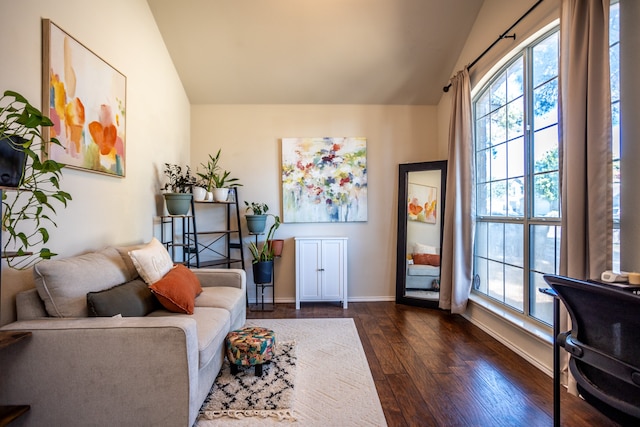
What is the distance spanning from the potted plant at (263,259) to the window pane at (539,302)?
252 cm

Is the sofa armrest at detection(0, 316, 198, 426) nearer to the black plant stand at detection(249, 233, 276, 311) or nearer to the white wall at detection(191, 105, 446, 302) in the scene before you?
the black plant stand at detection(249, 233, 276, 311)

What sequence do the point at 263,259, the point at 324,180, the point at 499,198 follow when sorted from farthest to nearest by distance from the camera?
the point at 324,180 → the point at 263,259 → the point at 499,198

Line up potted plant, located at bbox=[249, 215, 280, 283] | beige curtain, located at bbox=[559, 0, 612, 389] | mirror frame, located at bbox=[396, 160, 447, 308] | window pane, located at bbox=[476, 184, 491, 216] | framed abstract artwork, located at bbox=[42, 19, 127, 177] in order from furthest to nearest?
1. mirror frame, located at bbox=[396, 160, 447, 308]
2. potted plant, located at bbox=[249, 215, 280, 283]
3. window pane, located at bbox=[476, 184, 491, 216]
4. framed abstract artwork, located at bbox=[42, 19, 127, 177]
5. beige curtain, located at bbox=[559, 0, 612, 389]

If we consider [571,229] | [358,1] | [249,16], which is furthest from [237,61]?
[571,229]

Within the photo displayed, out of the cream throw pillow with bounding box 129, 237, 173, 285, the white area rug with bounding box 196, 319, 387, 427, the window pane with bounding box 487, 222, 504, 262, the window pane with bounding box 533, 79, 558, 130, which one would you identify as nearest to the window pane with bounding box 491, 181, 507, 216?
the window pane with bounding box 487, 222, 504, 262

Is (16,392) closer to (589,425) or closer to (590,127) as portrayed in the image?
(589,425)

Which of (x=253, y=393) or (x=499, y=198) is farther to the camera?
(x=499, y=198)

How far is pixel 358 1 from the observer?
2.91 metres

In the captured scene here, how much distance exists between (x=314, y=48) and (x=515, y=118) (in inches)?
81.9

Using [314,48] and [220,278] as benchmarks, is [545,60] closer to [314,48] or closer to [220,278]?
[314,48]

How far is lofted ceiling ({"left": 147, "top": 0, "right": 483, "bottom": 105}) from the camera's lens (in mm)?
2967

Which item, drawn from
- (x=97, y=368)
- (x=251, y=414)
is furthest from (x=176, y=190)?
(x=251, y=414)

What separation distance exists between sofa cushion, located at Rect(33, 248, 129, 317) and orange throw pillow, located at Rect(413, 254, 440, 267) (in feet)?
10.3

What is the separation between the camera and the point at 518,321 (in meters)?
2.49
